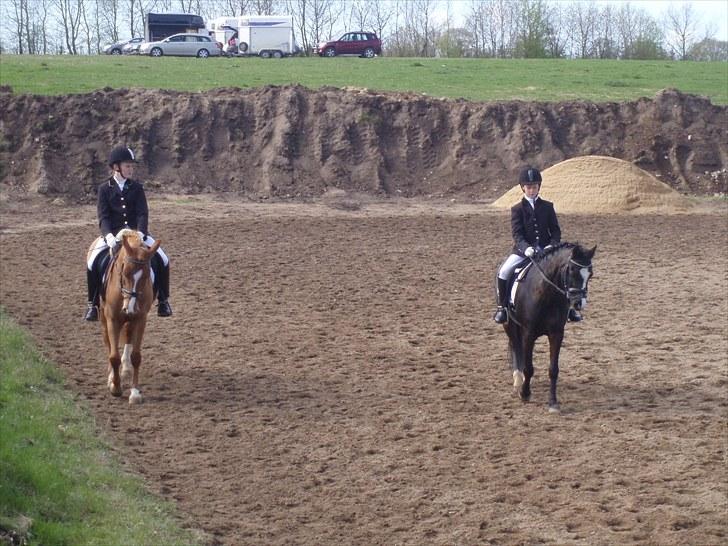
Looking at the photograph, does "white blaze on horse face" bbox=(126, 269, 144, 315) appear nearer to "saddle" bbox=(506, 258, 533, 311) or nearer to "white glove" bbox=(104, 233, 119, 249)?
"white glove" bbox=(104, 233, 119, 249)

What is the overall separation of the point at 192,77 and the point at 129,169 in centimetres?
2788

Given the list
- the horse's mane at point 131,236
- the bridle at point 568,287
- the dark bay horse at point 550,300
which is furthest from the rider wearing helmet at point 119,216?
the bridle at point 568,287

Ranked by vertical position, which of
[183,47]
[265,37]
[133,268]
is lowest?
[133,268]

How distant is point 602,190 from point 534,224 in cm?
1656

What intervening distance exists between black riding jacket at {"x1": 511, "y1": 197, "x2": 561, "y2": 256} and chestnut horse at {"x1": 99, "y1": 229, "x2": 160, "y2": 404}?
4.28m

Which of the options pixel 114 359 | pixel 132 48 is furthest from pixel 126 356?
pixel 132 48

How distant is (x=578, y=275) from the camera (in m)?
11.3

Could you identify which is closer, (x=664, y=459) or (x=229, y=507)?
(x=229, y=507)

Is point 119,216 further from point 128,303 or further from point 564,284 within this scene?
point 564,284

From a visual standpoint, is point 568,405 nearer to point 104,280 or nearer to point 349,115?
point 104,280

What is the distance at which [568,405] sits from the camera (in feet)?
41.1

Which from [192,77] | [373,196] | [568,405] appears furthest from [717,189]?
[568,405]

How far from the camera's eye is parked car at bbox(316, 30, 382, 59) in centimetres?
6103

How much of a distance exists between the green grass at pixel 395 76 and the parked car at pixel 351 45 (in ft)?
30.1
